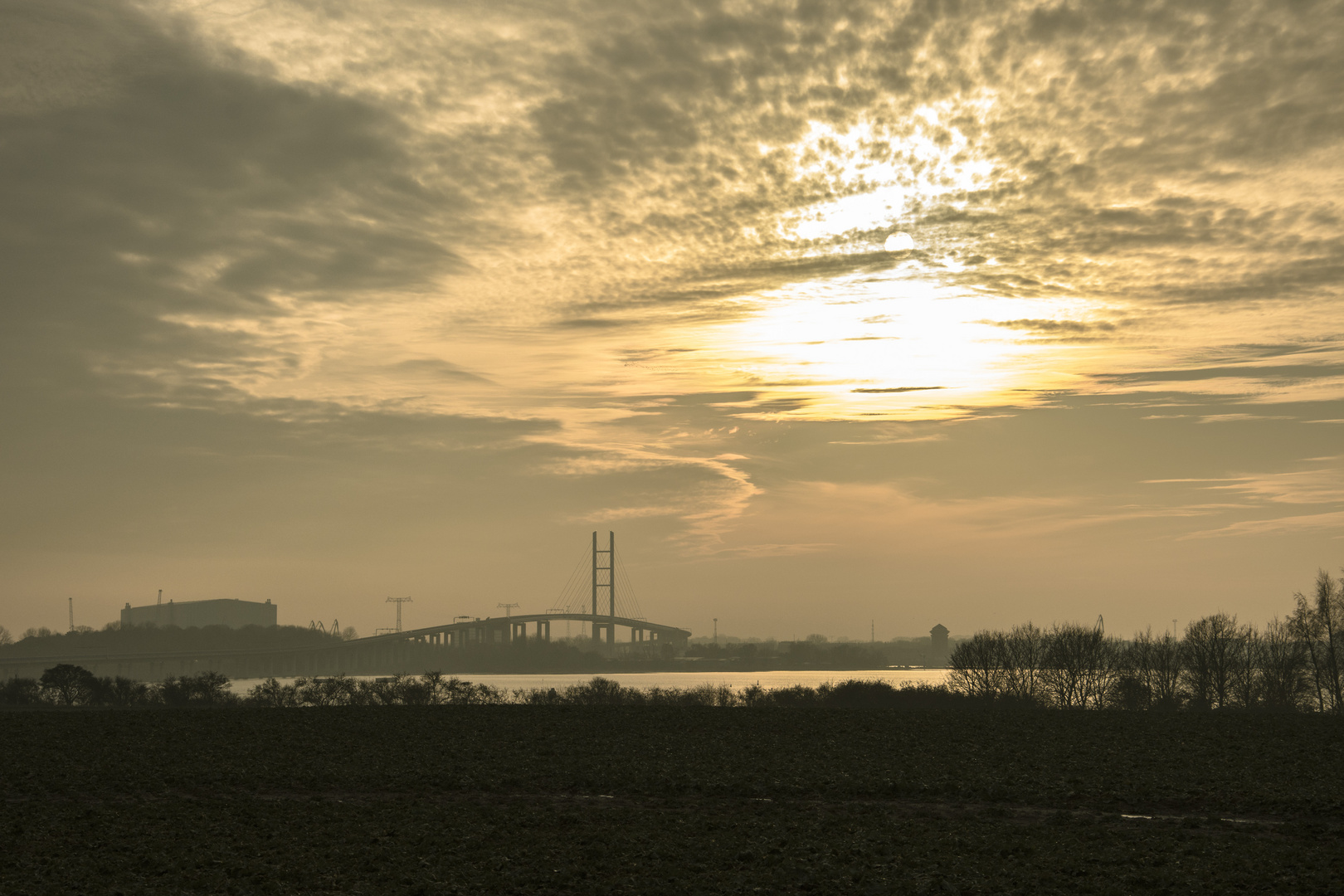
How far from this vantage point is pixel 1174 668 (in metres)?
88.5

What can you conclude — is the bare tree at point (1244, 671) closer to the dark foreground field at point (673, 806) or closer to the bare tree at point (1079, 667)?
the bare tree at point (1079, 667)

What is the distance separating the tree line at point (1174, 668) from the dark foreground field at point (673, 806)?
32157 millimetres

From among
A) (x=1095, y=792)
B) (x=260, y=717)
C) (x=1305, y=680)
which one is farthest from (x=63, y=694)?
(x=1305, y=680)

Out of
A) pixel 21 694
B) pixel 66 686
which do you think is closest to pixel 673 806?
pixel 66 686

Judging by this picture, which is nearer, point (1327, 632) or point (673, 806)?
point (673, 806)

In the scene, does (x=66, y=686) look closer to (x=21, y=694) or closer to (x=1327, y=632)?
(x=21, y=694)

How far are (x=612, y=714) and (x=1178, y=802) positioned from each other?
28.7 metres

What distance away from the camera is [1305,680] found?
78750 millimetres

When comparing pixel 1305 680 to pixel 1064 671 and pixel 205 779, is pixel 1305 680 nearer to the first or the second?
pixel 1064 671

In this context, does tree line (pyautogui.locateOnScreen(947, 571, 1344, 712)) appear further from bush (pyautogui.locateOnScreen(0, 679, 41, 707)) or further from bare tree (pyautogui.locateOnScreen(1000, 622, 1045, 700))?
bush (pyautogui.locateOnScreen(0, 679, 41, 707))

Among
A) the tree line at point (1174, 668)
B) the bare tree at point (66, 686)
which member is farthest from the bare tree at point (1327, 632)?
the bare tree at point (66, 686)

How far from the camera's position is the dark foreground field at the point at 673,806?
20547 millimetres

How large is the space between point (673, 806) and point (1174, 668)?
248 ft

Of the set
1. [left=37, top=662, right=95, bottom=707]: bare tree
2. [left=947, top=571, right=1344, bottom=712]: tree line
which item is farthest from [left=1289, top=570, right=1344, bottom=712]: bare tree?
[left=37, top=662, right=95, bottom=707]: bare tree
